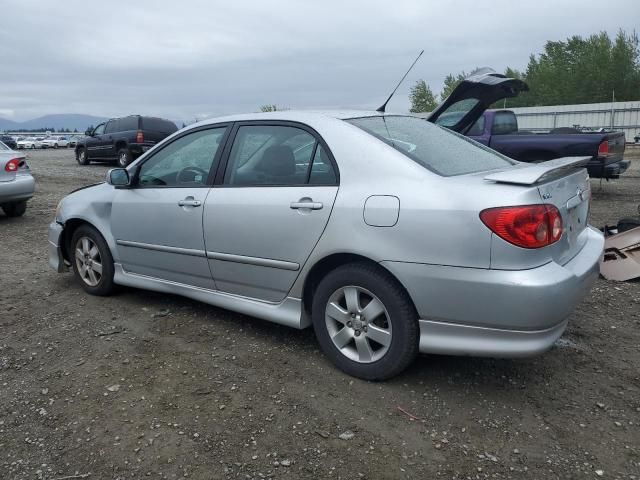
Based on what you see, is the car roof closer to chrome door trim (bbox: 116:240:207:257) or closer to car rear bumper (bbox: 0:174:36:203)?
chrome door trim (bbox: 116:240:207:257)

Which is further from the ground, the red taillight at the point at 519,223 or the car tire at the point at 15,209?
the red taillight at the point at 519,223

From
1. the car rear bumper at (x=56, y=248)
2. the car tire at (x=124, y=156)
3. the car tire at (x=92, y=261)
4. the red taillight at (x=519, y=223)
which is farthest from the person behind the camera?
the car tire at (x=124, y=156)

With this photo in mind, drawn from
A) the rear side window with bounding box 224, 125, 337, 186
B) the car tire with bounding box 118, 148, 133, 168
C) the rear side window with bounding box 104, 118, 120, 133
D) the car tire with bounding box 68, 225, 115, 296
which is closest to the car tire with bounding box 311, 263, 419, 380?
the rear side window with bounding box 224, 125, 337, 186

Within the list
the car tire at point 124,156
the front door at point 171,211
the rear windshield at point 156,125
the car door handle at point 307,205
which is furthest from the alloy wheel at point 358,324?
the rear windshield at point 156,125

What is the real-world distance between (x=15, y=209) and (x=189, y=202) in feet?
21.9

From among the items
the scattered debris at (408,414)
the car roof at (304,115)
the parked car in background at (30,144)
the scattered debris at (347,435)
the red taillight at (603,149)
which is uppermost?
the parked car in background at (30,144)

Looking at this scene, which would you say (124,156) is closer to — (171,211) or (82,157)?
(82,157)

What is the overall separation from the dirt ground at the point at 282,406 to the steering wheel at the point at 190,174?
3.49 ft

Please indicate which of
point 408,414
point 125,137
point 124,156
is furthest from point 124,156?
point 408,414

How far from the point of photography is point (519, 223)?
263 cm

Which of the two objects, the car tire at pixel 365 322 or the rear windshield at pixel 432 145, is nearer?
the car tire at pixel 365 322

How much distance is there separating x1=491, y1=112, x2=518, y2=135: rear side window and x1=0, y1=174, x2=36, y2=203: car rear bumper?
831 cm

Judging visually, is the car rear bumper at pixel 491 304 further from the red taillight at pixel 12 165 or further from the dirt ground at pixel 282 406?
the red taillight at pixel 12 165

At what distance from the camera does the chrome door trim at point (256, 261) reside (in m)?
3.35
